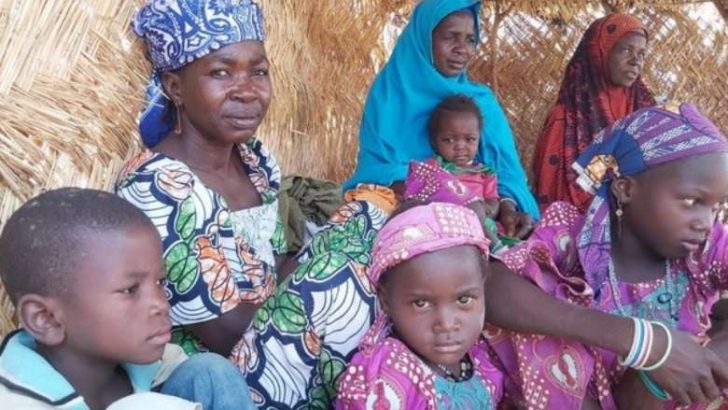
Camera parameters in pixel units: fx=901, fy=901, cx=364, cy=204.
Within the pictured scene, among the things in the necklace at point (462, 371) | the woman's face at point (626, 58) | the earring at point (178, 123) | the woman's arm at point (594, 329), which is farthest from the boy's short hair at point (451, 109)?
the necklace at point (462, 371)

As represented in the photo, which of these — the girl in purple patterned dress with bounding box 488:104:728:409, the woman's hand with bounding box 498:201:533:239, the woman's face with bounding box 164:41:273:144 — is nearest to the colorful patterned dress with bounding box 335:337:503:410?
the girl in purple patterned dress with bounding box 488:104:728:409

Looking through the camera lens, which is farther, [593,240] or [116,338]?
[593,240]

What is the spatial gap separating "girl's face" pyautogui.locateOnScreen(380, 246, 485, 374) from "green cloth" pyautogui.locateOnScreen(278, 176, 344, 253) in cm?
99

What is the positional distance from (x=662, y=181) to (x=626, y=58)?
2.43 m

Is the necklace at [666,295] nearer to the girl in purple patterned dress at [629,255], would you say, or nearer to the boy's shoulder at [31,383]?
the girl in purple patterned dress at [629,255]

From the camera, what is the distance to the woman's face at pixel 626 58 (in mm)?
4289

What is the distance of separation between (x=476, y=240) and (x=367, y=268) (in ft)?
0.80

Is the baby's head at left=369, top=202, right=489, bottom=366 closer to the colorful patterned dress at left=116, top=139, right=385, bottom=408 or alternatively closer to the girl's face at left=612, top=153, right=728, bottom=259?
the colorful patterned dress at left=116, top=139, right=385, bottom=408

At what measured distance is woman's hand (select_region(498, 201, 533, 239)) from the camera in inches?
144

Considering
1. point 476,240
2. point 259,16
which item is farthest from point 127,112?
point 476,240

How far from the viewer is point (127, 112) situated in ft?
7.51

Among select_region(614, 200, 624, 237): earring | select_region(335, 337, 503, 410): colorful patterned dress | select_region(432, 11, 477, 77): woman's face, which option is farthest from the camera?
select_region(432, 11, 477, 77): woman's face

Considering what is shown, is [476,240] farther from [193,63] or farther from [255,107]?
[193,63]

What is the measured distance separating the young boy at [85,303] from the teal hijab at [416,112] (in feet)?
7.24
